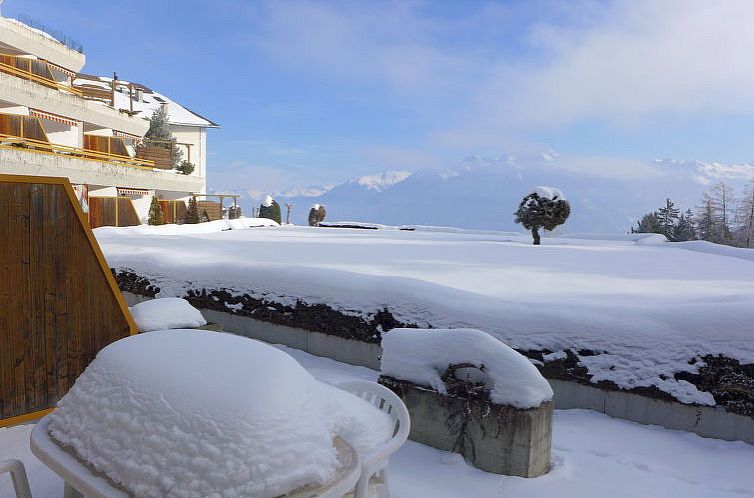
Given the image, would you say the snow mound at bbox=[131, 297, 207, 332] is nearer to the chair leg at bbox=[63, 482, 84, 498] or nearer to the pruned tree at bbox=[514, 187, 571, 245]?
the chair leg at bbox=[63, 482, 84, 498]

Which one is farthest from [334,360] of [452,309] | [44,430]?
[44,430]

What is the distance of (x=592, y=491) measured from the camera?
3.79 m

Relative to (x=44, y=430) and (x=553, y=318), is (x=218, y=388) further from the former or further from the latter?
(x=553, y=318)

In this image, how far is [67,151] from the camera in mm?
29281

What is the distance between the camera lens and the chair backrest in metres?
2.67

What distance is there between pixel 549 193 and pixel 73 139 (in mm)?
29727

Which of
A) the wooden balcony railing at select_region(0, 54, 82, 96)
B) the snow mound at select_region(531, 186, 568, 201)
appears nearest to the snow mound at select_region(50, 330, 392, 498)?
the snow mound at select_region(531, 186, 568, 201)

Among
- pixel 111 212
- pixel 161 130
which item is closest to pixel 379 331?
pixel 111 212

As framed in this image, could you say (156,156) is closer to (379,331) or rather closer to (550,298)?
(379,331)

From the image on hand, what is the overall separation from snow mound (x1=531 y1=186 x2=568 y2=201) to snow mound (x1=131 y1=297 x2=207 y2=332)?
60.7 ft

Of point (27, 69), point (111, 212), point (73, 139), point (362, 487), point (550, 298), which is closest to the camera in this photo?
point (362, 487)

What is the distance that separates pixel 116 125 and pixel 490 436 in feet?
126

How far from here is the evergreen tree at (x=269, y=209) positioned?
1713 inches

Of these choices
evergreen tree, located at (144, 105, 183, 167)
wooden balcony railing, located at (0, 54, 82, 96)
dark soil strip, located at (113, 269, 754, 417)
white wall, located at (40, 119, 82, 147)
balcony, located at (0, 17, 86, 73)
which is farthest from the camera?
evergreen tree, located at (144, 105, 183, 167)
